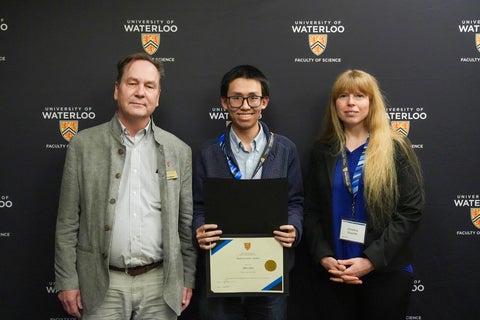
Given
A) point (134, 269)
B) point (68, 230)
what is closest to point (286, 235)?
point (134, 269)

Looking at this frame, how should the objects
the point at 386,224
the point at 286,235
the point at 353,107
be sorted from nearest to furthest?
the point at 286,235
the point at 386,224
the point at 353,107

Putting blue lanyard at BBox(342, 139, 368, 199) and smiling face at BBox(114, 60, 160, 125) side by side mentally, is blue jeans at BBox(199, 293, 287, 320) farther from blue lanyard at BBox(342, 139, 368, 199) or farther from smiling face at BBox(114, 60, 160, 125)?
smiling face at BBox(114, 60, 160, 125)

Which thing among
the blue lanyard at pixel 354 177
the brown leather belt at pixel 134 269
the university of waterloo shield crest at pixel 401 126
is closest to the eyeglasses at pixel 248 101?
the blue lanyard at pixel 354 177

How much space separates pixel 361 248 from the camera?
204cm

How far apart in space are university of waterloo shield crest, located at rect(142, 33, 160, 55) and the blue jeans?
159cm

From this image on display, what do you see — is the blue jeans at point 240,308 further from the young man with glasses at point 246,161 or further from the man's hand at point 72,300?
the man's hand at point 72,300

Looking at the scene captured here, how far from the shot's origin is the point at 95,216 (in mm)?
1910

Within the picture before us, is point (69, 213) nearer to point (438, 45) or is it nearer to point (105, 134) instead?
point (105, 134)

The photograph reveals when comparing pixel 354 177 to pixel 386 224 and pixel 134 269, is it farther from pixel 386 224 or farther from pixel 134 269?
pixel 134 269

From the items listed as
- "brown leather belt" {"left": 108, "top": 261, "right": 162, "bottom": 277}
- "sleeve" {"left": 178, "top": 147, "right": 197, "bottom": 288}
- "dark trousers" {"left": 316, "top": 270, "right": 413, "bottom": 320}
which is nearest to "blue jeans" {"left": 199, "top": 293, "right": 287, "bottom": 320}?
"sleeve" {"left": 178, "top": 147, "right": 197, "bottom": 288}

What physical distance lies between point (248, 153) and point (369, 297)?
0.98 m

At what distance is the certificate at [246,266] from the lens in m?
1.90

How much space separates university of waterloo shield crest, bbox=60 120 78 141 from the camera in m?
2.57

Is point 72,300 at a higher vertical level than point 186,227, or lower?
lower
